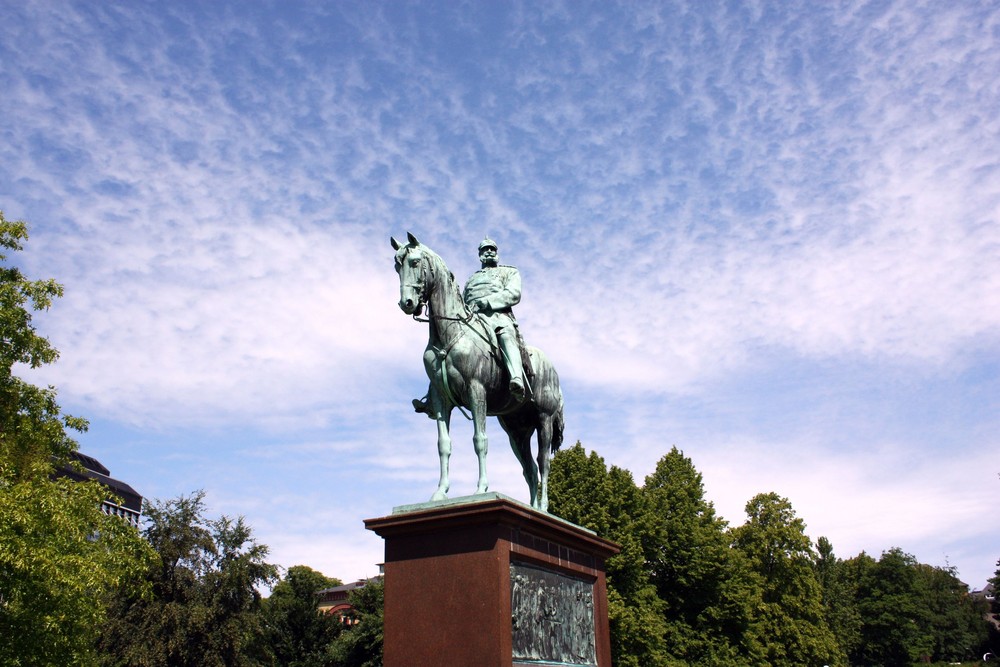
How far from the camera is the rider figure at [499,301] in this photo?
11.1 meters

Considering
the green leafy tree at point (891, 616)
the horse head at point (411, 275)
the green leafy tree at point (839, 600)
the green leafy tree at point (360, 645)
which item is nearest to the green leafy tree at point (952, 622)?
the green leafy tree at point (891, 616)

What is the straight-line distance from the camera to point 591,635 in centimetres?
1073

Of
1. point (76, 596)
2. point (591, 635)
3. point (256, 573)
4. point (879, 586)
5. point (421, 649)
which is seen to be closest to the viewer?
point (421, 649)

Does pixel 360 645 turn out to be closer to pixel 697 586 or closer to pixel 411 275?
pixel 697 586

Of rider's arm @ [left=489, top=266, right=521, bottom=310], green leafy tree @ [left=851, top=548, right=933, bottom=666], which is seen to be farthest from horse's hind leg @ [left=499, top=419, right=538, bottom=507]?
green leafy tree @ [left=851, top=548, right=933, bottom=666]

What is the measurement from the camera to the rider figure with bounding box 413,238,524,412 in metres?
11.1

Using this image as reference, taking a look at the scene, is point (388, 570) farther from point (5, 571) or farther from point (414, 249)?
point (5, 571)

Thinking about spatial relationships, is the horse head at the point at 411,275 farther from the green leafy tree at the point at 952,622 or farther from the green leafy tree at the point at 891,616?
the green leafy tree at the point at 952,622

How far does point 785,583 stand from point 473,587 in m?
36.9

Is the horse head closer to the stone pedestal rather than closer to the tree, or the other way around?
the stone pedestal

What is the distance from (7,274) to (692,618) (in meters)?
28.7

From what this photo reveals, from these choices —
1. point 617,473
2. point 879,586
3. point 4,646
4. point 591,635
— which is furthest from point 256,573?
point 879,586

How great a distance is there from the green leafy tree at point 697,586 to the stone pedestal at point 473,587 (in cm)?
2563

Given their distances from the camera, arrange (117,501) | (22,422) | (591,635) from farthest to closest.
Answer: (117,501) < (22,422) < (591,635)
